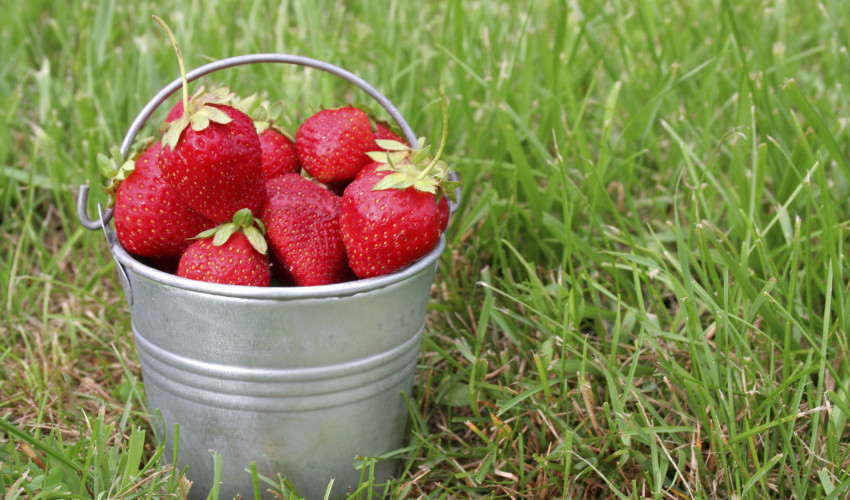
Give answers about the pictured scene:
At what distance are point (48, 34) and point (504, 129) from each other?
164 cm

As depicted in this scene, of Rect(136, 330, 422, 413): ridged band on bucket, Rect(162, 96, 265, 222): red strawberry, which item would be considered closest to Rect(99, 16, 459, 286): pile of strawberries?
Rect(162, 96, 265, 222): red strawberry

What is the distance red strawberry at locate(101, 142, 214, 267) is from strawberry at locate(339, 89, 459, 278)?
226mm

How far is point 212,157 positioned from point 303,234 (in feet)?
0.55

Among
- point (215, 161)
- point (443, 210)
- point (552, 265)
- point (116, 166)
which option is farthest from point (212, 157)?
point (552, 265)

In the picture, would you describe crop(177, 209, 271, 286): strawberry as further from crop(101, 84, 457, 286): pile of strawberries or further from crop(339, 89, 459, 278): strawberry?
crop(339, 89, 459, 278): strawberry

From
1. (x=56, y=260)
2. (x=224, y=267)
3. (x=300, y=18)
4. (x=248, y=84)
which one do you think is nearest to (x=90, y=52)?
(x=248, y=84)

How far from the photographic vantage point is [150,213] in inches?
44.6

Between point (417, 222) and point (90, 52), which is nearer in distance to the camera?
point (417, 222)

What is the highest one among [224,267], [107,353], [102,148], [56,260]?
[224,267]

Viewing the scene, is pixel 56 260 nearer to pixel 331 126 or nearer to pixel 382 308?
pixel 331 126

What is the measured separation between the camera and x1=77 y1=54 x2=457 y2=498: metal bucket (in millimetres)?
1068

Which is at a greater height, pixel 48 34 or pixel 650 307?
pixel 48 34

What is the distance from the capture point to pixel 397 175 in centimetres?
108

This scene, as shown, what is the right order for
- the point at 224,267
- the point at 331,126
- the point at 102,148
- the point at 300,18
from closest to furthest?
the point at 224,267, the point at 331,126, the point at 102,148, the point at 300,18
